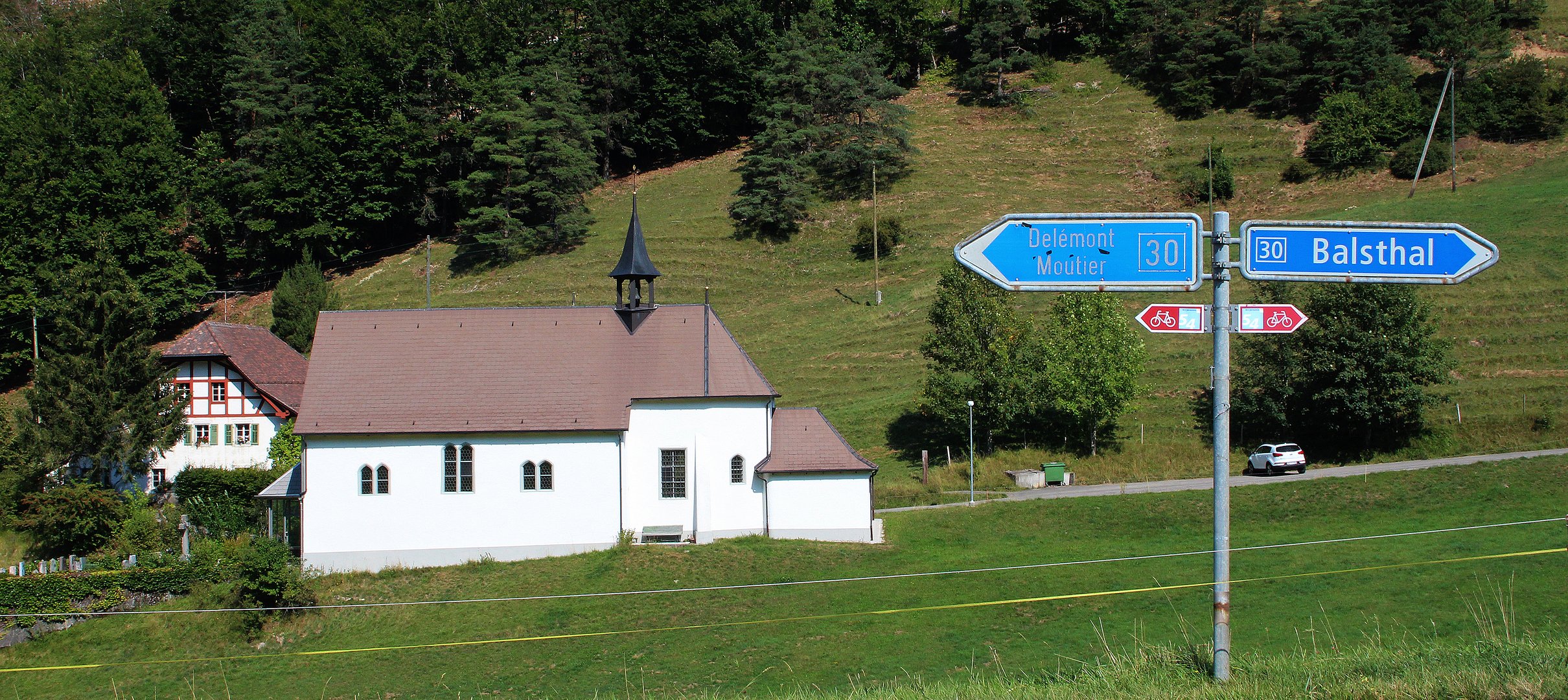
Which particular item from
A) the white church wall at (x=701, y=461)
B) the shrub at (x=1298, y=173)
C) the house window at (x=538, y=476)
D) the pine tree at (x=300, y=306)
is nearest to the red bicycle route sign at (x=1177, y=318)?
the white church wall at (x=701, y=461)

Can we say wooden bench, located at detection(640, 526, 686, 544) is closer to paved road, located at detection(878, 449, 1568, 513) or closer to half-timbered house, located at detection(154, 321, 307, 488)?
paved road, located at detection(878, 449, 1568, 513)

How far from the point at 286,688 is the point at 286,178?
55.6 metres

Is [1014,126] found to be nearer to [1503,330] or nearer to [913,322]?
[913,322]

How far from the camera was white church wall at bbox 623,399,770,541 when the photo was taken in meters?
31.6

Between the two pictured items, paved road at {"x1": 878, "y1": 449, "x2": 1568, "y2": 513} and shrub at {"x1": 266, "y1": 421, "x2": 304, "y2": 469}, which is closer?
paved road at {"x1": 878, "y1": 449, "x2": 1568, "y2": 513}

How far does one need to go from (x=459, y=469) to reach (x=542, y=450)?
2577 millimetres

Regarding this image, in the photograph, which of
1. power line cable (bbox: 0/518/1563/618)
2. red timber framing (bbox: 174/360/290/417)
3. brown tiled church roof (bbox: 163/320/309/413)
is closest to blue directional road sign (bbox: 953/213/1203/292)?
power line cable (bbox: 0/518/1563/618)

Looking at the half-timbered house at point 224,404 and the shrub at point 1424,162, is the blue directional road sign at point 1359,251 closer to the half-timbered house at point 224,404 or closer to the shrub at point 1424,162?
the half-timbered house at point 224,404

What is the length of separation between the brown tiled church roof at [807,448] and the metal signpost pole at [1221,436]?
81.6 ft

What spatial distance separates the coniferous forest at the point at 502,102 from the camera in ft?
208

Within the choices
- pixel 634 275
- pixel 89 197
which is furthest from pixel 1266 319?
pixel 89 197

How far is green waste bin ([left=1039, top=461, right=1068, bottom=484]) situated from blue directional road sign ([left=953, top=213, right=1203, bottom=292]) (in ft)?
105

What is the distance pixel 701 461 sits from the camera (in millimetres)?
32094

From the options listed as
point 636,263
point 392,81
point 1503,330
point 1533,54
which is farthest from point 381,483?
point 1533,54
